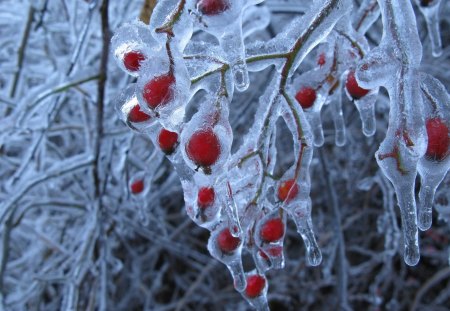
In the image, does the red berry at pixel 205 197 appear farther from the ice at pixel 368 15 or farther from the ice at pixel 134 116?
the ice at pixel 368 15

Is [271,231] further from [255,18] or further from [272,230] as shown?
[255,18]

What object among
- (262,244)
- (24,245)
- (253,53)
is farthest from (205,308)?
(253,53)

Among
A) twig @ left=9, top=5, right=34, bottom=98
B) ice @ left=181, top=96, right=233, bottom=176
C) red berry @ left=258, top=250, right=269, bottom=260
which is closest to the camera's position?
ice @ left=181, top=96, right=233, bottom=176

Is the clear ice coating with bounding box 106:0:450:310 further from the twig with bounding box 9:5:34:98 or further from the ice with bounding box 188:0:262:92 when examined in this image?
the twig with bounding box 9:5:34:98

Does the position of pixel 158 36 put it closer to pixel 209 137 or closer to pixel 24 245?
pixel 209 137

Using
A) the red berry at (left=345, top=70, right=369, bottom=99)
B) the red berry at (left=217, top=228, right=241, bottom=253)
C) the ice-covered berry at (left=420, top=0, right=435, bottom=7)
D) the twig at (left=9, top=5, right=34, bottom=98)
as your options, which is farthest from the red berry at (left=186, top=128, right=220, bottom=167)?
→ the twig at (left=9, top=5, right=34, bottom=98)
